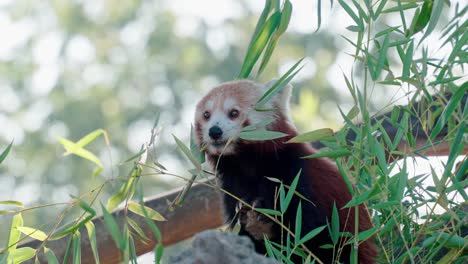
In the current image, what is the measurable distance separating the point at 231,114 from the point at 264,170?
0.46 m

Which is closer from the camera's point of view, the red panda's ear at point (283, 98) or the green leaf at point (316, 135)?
the green leaf at point (316, 135)

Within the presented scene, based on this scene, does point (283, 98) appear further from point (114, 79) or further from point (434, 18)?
point (114, 79)

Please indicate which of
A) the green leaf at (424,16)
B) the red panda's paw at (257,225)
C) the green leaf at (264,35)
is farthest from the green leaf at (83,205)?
the green leaf at (424,16)

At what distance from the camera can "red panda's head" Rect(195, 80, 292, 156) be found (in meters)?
4.55

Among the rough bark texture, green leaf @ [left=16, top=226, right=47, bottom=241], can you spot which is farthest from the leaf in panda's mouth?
the rough bark texture

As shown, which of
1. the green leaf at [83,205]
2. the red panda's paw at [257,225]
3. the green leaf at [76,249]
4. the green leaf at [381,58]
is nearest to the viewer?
the green leaf at [83,205]

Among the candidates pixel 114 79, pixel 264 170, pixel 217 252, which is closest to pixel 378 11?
pixel 217 252

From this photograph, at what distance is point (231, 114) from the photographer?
4.73m

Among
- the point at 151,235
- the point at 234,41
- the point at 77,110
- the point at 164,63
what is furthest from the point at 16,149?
the point at 151,235

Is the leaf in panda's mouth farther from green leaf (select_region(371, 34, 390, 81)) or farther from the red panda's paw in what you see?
green leaf (select_region(371, 34, 390, 81))

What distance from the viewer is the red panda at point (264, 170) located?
162 inches

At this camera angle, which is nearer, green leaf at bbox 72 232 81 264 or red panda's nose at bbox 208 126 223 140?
green leaf at bbox 72 232 81 264

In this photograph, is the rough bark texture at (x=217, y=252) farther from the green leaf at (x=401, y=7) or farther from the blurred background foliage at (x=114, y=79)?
the blurred background foliage at (x=114, y=79)

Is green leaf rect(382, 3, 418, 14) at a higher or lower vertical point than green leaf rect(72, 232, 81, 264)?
higher
